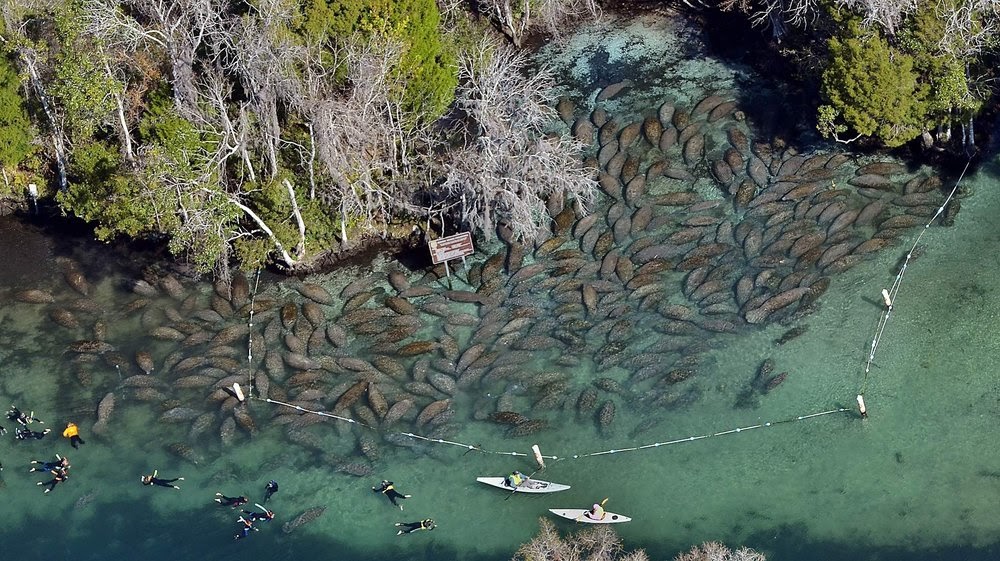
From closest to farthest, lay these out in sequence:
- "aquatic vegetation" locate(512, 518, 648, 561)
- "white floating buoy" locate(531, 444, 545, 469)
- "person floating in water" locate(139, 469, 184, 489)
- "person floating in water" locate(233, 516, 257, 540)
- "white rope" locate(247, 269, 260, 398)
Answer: "aquatic vegetation" locate(512, 518, 648, 561)
"person floating in water" locate(233, 516, 257, 540)
"white floating buoy" locate(531, 444, 545, 469)
"person floating in water" locate(139, 469, 184, 489)
"white rope" locate(247, 269, 260, 398)

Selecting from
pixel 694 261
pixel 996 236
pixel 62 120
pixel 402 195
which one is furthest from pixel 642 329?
pixel 62 120

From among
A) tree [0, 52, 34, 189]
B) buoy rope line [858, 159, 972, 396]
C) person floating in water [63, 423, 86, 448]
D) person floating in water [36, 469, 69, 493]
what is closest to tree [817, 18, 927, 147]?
buoy rope line [858, 159, 972, 396]

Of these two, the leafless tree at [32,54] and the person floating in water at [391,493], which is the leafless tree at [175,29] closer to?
the leafless tree at [32,54]

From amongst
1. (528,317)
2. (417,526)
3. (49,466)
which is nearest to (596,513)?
(417,526)

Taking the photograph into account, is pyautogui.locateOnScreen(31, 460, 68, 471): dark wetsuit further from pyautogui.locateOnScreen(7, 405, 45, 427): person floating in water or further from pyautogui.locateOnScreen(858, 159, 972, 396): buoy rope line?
pyautogui.locateOnScreen(858, 159, 972, 396): buoy rope line

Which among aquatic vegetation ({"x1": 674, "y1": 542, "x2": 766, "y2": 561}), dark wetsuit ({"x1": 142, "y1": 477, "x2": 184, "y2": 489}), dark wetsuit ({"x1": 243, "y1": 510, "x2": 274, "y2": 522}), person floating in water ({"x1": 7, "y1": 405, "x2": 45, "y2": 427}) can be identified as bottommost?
aquatic vegetation ({"x1": 674, "y1": 542, "x2": 766, "y2": 561})

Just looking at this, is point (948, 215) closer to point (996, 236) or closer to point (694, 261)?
point (996, 236)

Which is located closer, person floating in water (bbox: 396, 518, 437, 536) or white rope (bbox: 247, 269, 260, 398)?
person floating in water (bbox: 396, 518, 437, 536)

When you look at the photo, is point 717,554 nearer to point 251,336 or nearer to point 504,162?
point 504,162
